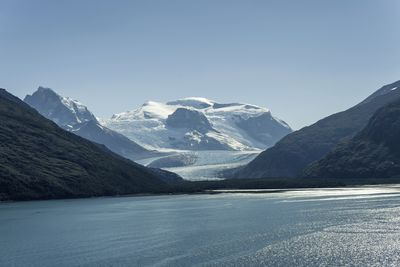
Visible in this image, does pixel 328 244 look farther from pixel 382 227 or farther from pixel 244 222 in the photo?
pixel 244 222

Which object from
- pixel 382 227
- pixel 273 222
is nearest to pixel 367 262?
pixel 382 227

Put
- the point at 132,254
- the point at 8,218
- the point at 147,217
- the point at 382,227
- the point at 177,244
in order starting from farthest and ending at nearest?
1. the point at 8,218
2. the point at 147,217
3. the point at 382,227
4. the point at 177,244
5. the point at 132,254

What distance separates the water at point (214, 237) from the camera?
299 ft

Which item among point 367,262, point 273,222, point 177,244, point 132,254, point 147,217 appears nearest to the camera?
point 367,262

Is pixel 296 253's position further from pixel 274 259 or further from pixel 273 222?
pixel 273 222

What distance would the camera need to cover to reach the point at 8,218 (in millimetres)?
172000

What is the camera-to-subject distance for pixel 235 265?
85.6 meters

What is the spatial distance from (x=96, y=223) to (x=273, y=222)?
47.6m

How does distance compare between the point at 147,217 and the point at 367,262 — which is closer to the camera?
the point at 367,262

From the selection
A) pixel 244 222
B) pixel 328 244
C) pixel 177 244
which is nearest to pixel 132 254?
pixel 177 244

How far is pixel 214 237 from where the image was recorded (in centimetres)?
11462

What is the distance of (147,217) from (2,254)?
201 feet

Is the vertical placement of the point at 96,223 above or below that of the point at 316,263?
above

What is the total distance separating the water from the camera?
91.0 meters
